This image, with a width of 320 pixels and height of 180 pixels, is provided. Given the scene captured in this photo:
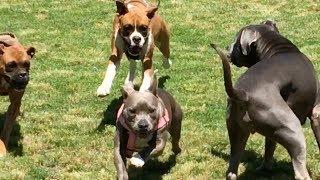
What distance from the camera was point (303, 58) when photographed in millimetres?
6984

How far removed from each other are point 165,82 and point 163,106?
4.82m

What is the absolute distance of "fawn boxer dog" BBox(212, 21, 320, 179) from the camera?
6191 millimetres

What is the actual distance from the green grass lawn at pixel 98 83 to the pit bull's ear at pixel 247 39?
176 centimetres

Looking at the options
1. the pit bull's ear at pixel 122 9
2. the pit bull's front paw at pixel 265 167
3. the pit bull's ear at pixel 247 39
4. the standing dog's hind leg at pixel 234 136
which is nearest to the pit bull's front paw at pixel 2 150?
the pit bull's ear at pixel 122 9

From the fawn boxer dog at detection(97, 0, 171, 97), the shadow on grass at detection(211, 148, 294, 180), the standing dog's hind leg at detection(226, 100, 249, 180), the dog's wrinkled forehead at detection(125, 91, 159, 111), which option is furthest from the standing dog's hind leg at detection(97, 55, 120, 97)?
the standing dog's hind leg at detection(226, 100, 249, 180)

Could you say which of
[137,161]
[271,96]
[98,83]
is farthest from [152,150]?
[98,83]

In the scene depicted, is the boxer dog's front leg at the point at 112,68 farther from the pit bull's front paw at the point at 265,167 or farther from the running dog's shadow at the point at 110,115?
the pit bull's front paw at the point at 265,167

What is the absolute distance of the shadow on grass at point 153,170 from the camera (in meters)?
7.97

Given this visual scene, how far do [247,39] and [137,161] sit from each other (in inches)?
81.0

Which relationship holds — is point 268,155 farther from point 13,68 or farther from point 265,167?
point 13,68

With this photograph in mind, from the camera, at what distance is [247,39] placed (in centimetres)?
741

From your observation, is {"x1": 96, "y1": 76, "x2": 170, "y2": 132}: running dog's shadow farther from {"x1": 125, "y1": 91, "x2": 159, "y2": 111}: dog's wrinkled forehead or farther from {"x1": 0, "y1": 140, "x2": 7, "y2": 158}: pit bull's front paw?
{"x1": 125, "y1": 91, "x2": 159, "y2": 111}: dog's wrinkled forehead

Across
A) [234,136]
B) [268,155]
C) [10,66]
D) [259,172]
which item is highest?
[234,136]

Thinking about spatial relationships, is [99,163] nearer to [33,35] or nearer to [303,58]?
[303,58]
